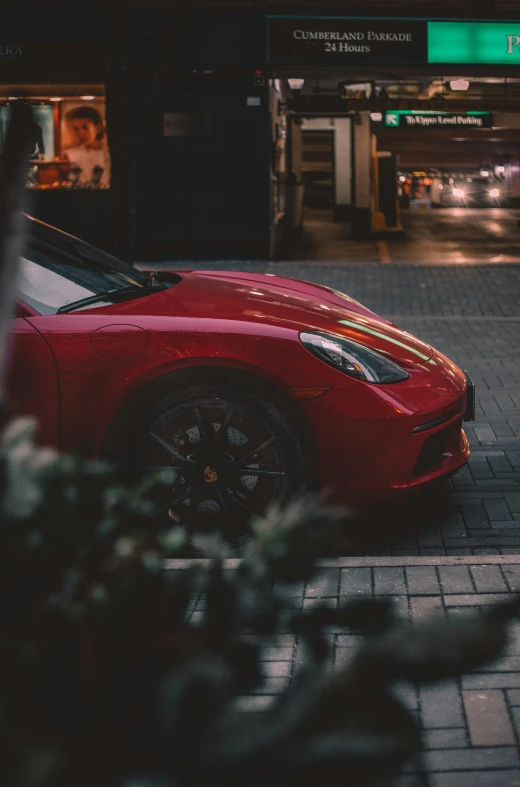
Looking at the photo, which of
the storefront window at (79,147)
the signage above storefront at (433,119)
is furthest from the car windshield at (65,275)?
the signage above storefront at (433,119)

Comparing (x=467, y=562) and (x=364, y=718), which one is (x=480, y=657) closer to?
(x=364, y=718)

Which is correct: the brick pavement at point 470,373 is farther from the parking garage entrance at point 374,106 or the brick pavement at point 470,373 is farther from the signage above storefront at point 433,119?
the signage above storefront at point 433,119

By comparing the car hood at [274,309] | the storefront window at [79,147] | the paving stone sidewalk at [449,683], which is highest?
the storefront window at [79,147]

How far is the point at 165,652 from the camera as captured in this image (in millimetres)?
1177

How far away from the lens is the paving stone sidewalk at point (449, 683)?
2.51m

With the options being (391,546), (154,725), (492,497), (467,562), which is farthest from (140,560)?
(492,497)

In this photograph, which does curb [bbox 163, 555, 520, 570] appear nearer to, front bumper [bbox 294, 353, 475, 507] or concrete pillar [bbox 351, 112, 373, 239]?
front bumper [bbox 294, 353, 475, 507]

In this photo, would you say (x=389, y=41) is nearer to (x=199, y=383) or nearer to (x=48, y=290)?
(x=48, y=290)

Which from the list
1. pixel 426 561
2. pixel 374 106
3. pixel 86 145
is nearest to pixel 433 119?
pixel 374 106

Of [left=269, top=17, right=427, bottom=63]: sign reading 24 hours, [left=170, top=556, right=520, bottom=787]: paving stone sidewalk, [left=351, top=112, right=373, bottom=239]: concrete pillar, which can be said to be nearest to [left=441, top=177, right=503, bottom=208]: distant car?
[left=351, top=112, right=373, bottom=239]: concrete pillar

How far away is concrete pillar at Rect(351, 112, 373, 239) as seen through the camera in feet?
73.2

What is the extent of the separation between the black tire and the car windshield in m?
0.71

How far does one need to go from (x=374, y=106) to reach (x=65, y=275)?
14621mm

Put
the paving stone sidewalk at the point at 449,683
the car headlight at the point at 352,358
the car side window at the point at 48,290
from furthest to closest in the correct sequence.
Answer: the car side window at the point at 48,290 < the car headlight at the point at 352,358 < the paving stone sidewalk at the point at 449,683
